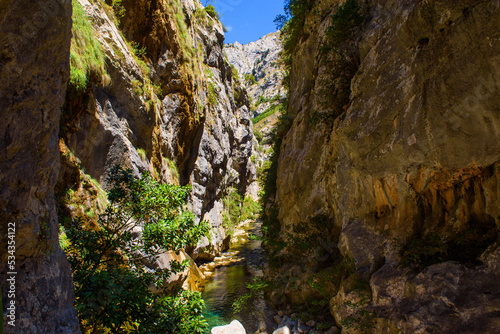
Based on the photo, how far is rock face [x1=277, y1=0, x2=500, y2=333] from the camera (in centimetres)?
501

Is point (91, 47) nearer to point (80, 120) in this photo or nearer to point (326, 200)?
point (80, 120)

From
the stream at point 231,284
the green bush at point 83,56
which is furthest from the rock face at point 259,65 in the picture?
the green bush at point 83,56

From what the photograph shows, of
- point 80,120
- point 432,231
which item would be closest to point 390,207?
point 432,231

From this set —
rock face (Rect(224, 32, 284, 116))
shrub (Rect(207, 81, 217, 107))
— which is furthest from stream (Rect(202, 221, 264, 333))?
rock face (Rect(224, 32, 284, 116))

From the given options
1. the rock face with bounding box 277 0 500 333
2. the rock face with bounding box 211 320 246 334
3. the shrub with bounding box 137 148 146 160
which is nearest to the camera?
the rock face with bounding box 277 0 500 333

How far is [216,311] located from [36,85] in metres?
11.8

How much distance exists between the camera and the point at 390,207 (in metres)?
7.52

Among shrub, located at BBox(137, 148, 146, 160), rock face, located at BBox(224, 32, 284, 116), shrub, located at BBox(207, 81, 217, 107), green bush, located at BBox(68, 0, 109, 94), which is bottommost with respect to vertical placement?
shrub, located at BBox(137, 148, 146, 160)

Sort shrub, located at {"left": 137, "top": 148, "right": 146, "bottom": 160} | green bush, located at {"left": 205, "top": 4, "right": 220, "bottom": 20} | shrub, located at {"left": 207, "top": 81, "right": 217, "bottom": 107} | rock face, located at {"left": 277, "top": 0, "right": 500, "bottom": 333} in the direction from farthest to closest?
1. green bush, located at {"left": 205, "top": 4, "right": 220, "bottom": 20}
2. shrub, located at {"left": 207, "top": 81, "right": 217, "bottom": 107}
3. shrub, located at {"left": 137, "top": 148, "right": 146, "bottom": 160}
4. rock face, located at {"left": 277, "top": 0, "right": 500, "bottom": 333}

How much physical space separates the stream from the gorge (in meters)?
0.91

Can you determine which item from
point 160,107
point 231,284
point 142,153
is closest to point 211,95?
point 160,107

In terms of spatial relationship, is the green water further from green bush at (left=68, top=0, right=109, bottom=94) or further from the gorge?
green bush at (left=68, top=0, right=109, bottom=94)

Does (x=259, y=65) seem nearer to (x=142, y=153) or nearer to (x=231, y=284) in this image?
(x=231, y=284)

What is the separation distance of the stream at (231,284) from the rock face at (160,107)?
180 centimetres
